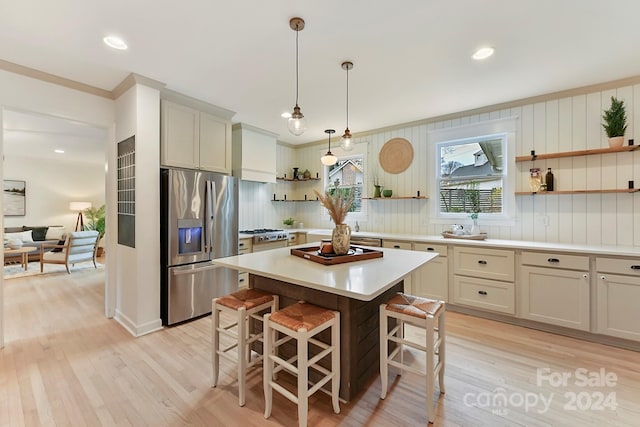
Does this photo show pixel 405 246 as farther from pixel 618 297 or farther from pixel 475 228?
pixel 618 297

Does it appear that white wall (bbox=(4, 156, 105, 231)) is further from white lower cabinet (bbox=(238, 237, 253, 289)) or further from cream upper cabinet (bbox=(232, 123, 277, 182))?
white lower cabinet (bbox=(238, 237, 253, 289))

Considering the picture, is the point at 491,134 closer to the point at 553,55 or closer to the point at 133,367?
the point at 553,55

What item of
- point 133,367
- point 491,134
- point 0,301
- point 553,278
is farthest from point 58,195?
point 553,278

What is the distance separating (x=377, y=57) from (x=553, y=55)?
153 centimetres

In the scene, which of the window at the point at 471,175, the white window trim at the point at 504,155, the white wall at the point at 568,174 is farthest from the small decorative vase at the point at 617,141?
the window at the point at 471,175

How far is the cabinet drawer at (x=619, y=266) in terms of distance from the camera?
7.95 ft

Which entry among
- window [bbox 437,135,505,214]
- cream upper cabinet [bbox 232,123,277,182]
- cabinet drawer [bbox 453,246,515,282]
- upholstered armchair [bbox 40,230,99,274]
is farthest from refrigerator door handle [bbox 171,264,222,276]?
upholstered armchair [bbox 40,230,99,274]

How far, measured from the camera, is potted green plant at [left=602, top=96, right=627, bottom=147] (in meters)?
2.76

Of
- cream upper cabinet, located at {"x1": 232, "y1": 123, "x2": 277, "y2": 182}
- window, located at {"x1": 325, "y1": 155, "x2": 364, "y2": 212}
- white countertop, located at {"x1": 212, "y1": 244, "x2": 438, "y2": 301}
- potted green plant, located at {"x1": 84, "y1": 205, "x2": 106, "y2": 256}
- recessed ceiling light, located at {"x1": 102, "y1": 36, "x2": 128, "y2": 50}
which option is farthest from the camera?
potted green plant, located at {"x1": 84, "y1": 205, "x2": 106, "y2": 256}

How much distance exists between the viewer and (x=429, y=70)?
2.64 m

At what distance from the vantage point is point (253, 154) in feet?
14.3

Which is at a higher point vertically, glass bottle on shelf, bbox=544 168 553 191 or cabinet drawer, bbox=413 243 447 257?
glass bottle on shelf, bbox=544 168 553 191

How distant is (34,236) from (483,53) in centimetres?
944

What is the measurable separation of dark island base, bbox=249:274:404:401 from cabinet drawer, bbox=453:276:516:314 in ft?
5.17
